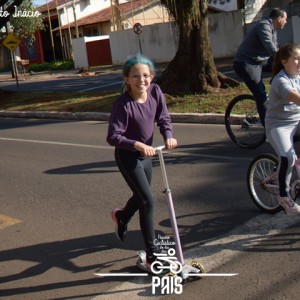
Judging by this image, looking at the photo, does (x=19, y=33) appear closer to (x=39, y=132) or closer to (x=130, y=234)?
(x=39, y=132)

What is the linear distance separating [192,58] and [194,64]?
0.60ft

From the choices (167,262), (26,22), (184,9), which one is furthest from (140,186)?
(26,22)

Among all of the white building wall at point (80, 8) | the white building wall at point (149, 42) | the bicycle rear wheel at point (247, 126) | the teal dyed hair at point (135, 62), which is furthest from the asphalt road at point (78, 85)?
the white building wall at point (80, 8)

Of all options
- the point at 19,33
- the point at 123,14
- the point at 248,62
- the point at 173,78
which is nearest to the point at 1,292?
the point at 248,62

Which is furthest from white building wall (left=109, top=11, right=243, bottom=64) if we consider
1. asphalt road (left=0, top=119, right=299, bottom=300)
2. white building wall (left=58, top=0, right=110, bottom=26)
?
asphalt road (left=0, top=119, right=299, bottom=300)

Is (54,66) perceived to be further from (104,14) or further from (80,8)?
(80,8)

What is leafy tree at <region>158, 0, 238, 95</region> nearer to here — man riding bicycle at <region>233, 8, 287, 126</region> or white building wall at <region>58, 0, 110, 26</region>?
man riding bicycle at <region>233, 8, 287, 126</region>

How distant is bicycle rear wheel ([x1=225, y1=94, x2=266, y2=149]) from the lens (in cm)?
825

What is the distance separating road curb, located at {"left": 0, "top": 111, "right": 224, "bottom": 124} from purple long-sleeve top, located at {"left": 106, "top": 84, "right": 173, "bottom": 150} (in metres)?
6.97

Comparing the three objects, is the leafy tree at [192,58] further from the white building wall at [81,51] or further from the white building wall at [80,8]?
the white building wall at [80,8]

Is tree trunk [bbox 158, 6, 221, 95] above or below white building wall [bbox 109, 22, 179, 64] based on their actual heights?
below

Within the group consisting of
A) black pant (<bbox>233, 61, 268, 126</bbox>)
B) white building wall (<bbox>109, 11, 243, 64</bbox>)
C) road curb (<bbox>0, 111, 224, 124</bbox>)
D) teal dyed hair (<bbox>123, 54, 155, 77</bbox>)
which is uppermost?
white building wall (<bbox>109, 11, 243, 64</bbox>)

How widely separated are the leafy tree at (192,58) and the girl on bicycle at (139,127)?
984cm

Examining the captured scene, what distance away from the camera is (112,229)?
546cm
